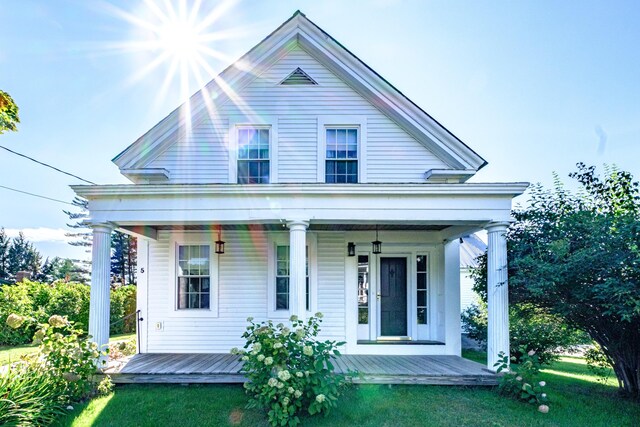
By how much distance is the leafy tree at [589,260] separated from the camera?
4.75m

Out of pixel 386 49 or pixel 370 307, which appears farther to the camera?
pixel 386 49

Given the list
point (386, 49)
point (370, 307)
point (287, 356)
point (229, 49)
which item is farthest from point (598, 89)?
point (287, 356)

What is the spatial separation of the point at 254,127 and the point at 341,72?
2.29 metres

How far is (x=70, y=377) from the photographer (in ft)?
16.3

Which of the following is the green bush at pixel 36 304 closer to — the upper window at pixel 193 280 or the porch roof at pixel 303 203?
the upper window at pixel 193 280

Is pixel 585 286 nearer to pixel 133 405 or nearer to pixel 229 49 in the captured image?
pixel 133 405

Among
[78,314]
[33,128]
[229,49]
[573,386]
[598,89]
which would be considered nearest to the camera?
[573,386]

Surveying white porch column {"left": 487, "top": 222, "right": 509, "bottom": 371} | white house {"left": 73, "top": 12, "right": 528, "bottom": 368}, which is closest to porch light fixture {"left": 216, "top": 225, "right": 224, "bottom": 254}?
white house {"left": 73, "top": 12, "right": 528, "bottom": 368}

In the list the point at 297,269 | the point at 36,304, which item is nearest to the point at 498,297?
the point at 297,269

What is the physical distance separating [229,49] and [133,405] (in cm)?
771

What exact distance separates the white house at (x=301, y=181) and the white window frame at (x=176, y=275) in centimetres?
2

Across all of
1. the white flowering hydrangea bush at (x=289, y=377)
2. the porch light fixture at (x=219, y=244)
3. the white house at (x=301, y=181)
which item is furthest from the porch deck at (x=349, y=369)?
the porch light fixture at (x=219, y=244)

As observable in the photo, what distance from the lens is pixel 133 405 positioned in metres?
5.16

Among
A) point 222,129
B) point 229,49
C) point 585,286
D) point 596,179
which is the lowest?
point 585,286
